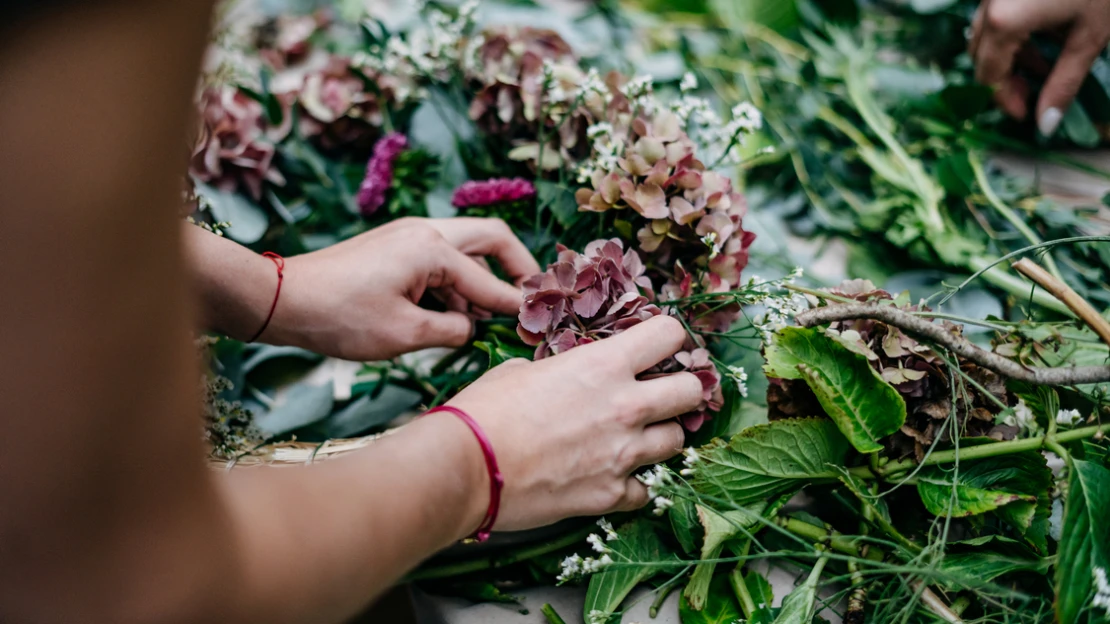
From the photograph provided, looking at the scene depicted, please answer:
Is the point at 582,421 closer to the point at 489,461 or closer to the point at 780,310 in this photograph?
the point at 489,461

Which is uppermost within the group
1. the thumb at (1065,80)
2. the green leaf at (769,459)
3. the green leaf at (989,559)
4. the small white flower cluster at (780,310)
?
the thumb at (1065,80)

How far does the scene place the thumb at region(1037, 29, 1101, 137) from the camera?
37.2 inches

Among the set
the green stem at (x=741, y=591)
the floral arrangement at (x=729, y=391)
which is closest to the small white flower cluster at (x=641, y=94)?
the floral arrangement at (x=729, y=391)

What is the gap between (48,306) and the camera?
0.28 m

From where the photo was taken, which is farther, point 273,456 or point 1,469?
point 273,456

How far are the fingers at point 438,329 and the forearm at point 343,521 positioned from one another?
254 millimetres

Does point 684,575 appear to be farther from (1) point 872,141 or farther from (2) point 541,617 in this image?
(1) point 872,141

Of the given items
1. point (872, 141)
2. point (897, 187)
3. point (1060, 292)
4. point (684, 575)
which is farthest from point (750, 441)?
point (872, 141)

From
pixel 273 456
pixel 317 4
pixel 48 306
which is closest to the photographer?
pixel 48 306

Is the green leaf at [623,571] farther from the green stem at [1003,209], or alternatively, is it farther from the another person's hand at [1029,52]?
the another person's hand at [1029,52]

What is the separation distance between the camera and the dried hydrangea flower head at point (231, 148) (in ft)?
2.90

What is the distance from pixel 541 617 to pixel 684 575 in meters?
0.13

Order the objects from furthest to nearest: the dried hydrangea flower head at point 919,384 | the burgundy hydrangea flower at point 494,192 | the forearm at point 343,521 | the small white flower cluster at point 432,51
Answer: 1. the small white flower cluster at point 432,51
2. the burgundy hydrangea flower at point 494,192
3. the dried hydrangea flower head at point 919,384
4. the forearm at point 343,521

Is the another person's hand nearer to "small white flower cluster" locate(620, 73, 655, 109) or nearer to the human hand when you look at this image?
"small white flower cluster" locate(620, 73, 655, 109)
